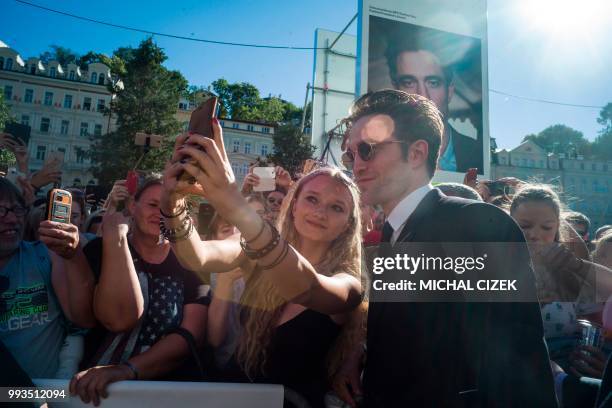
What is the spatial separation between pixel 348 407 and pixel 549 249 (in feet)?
5.60

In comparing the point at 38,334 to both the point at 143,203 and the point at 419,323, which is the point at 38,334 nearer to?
the point at 143,203

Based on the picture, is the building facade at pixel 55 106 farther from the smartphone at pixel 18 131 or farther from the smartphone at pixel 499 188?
the smartphone at pixel 499 188

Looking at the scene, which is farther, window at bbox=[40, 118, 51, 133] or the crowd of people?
window at bbox=[40, 118, 51, 133]

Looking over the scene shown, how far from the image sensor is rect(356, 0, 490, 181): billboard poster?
25.7ft

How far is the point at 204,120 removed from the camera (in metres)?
1.30

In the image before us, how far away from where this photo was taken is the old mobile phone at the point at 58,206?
1.80 metres

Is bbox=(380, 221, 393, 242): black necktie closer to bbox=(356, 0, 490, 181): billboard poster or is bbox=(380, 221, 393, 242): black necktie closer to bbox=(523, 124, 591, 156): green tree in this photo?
bbox=(356, 0, 490, 181): billboard poster

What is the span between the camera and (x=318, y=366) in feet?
6.36

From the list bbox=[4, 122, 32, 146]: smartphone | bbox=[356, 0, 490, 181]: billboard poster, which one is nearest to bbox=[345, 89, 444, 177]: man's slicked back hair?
bbox=[4, 122, 32, 146]: smartphone

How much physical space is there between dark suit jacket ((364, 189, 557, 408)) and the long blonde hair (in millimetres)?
605

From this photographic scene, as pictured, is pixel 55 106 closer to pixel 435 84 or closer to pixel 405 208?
pixel 435 84

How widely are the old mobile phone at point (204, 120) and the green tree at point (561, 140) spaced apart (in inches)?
2867

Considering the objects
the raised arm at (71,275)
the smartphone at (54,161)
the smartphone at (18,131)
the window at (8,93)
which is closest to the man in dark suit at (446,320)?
the raised arm at (71,275)

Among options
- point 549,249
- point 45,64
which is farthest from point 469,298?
point 45,64
